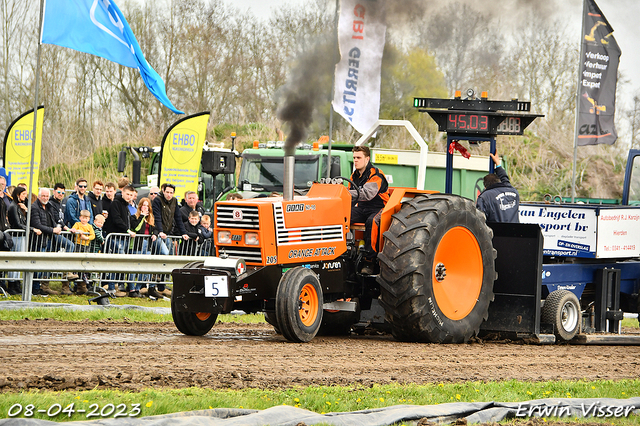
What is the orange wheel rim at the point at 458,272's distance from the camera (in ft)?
27.6

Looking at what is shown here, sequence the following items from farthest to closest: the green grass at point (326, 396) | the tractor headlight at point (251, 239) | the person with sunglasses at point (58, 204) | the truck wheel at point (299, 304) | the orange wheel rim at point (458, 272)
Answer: the person with sunglasses at point (58, 204) < the orange wheel rim at point (458, 272) < the tractor headlight at point (251, 239) < the truck wheel at point (299, 304) < the green grass at point (326, 396)

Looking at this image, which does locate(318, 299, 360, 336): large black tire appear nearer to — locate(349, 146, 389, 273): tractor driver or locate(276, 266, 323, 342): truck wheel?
locate(349, 146, 389, 273): tractor driver

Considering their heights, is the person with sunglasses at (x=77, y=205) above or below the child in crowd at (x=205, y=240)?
above

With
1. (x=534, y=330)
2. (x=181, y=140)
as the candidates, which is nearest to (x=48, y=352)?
(x=534, y=330)

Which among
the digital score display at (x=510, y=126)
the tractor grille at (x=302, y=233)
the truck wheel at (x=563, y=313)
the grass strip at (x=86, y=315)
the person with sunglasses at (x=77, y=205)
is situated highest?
the digital score display at (x=510, y=126)

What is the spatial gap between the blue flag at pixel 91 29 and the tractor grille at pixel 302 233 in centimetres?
486

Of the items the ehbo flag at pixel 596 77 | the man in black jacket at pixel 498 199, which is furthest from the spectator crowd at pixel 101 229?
the ehbo flag at pixel 596 77

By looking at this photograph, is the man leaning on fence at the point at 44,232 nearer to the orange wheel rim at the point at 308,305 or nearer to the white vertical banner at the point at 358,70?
the white vertical banner at the point at 358,70

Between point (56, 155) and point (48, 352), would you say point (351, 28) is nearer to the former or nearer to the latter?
point (48, 352)

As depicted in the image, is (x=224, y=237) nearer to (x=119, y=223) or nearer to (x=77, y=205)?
(x=119, y=223)

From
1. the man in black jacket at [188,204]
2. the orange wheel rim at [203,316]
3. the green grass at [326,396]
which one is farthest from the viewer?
the man in black jacket at [188,204]

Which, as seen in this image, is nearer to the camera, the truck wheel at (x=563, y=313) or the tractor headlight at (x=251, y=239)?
the tractor headlight at (x=251, y=239)

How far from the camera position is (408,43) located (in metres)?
17.1

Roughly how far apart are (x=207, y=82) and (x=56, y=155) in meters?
7.35
